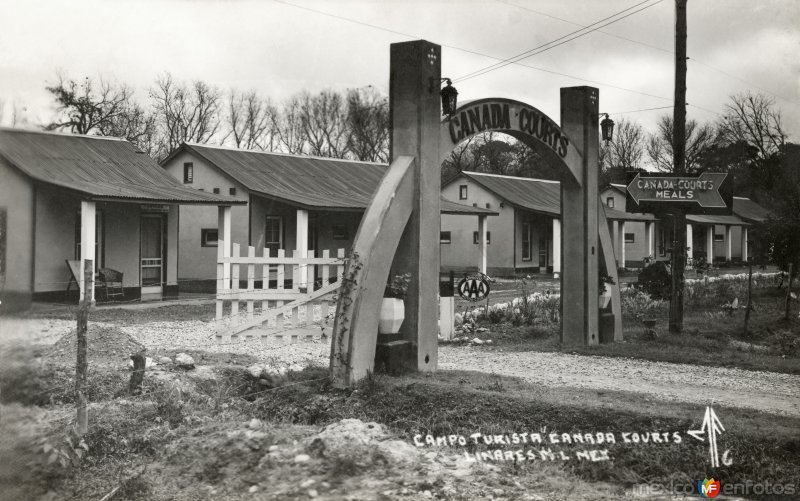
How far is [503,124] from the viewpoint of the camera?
11.0 m

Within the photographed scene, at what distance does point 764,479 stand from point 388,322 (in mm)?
4684

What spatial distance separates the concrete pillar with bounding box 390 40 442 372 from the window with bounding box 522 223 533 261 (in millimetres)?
28523

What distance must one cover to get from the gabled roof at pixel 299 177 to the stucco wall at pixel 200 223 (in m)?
0.43

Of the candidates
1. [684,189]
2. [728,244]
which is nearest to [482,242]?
[684,189]

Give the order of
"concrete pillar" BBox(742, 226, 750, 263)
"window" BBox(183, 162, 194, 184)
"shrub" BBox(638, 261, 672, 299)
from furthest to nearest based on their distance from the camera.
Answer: "concrete pillar" BBox(742, 226, 750, 263) < "window" BBox(183, 162, 194, 184) < "shrub" BBox(638, 261, 672, 299)

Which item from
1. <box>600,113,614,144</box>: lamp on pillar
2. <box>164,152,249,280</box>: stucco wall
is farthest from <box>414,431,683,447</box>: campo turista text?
<box>164,152,249,280</box>: stucco wall

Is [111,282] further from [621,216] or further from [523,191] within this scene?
[621,216]

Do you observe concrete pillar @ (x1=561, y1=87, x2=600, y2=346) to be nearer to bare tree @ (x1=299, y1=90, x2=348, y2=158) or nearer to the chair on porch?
the chair on porch

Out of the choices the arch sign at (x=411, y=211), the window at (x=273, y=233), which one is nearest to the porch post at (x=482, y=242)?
the window at (x=273, y=233)

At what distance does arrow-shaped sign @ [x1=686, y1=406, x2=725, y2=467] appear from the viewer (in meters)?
5.61

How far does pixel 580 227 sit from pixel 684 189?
2233 mm

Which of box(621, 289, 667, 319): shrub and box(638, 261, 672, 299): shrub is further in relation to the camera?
box(621, 289, 667, 319): shrub

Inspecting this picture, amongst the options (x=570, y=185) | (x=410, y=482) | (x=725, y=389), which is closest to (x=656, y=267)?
(x=570, y=185)

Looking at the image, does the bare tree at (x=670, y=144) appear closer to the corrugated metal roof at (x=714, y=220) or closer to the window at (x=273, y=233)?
the corrugated metal roof at (x=714, y=220)
